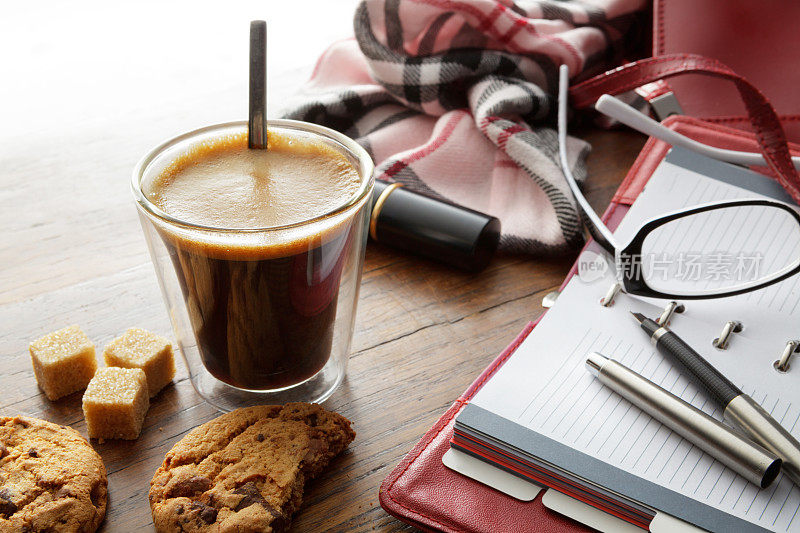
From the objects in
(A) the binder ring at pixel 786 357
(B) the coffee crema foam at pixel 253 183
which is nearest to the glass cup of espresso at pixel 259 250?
(B) the coffee crema foam at pixel 253 183

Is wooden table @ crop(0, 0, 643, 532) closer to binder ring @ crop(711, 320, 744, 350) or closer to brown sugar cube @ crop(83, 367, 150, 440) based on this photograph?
brown sugar cube @ crop(83, 367, 150, 440)

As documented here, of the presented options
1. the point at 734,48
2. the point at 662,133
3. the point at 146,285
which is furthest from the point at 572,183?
the point at 146,285

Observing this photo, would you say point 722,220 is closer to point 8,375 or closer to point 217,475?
point 217,475

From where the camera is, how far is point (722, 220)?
0.80 meters

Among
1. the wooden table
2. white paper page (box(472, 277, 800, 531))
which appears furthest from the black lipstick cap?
white paper page (box(472, 277, 800, 531))

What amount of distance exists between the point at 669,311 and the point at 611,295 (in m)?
0.05

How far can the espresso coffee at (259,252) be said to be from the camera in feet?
1.85

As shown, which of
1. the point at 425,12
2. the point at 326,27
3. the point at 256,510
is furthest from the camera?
the point at 326,27

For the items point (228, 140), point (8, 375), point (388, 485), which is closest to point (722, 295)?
point (388, 485)

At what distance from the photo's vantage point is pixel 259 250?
0.55 metres

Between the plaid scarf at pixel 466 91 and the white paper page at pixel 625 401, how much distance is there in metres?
0.25

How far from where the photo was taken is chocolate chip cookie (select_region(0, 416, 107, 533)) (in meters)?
0.52

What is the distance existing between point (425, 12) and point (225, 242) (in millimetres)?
587

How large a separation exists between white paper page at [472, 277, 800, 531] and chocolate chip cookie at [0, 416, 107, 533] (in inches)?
11.7
